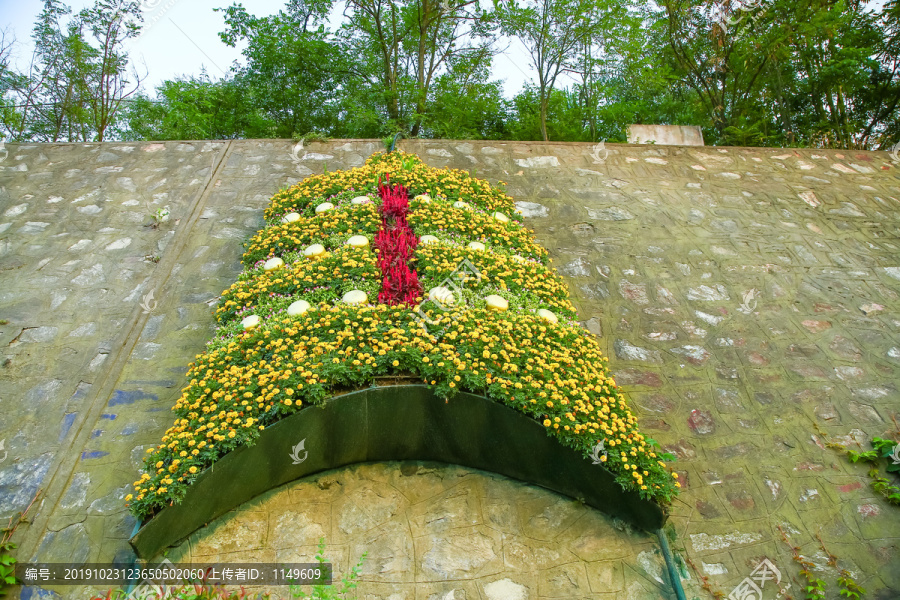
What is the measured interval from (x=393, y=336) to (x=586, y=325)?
1911mm

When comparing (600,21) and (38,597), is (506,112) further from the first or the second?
(38,597)

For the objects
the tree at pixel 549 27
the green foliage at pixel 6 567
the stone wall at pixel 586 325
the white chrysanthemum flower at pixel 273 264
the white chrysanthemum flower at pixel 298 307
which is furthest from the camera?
the tree at pixel 549 27

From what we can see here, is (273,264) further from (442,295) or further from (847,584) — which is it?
(847,584)

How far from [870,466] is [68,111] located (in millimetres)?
12596

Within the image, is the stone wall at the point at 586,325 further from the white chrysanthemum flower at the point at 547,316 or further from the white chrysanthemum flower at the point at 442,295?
the white chrysanthemum flower at the point at 442,295

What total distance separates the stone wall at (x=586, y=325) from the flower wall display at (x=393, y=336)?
1.35 ft

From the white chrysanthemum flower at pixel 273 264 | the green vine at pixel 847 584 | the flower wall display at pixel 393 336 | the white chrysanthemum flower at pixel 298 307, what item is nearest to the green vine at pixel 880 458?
the green vine at pixel 847 584

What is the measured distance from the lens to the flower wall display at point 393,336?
334cm

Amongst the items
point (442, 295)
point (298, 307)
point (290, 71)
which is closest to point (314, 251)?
point (298, 307)

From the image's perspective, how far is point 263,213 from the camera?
6.11 meters

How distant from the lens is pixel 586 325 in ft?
16.4

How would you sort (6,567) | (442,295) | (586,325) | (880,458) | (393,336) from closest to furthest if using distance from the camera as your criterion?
(6,567) < (393,336) < (880,458) < (442,295) < (586,325)

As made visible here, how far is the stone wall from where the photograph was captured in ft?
11.0

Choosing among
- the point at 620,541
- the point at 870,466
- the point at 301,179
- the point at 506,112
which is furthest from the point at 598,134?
the point at 620,541
